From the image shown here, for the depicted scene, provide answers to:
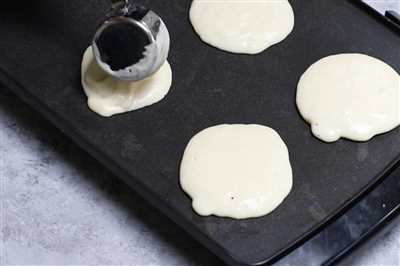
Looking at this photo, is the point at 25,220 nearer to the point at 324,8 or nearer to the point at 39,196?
the point at 39,196

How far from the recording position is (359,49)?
1.22 metres

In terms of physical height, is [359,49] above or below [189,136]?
above

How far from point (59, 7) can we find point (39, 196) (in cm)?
35

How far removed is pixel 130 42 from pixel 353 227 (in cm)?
43

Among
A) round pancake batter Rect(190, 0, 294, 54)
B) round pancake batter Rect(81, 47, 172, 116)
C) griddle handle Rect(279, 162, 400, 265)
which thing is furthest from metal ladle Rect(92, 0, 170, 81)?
griddle handle Rect(279, 162, 400, 265)

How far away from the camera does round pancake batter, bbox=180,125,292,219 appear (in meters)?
1.04

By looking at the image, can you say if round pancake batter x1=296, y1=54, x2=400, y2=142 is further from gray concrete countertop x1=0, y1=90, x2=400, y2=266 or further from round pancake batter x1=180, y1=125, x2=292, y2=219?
gray concrete countertop x1=0, y1=90, x2=400, y2=266

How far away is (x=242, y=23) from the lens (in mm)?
1247

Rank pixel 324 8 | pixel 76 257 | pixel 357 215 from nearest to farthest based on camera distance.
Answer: pixel 357 215 < pixel 76 257 < pixel 324 8

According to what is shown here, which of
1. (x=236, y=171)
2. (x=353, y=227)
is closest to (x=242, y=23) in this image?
(x=236, y=171)

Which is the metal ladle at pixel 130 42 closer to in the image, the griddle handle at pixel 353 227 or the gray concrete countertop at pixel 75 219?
the gray concrete countertop at pixel 75 219

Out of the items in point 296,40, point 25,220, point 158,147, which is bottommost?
point 25,220

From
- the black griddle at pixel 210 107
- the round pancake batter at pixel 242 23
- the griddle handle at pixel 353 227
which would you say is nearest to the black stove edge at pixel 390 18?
the black griddle at pixel 210 107

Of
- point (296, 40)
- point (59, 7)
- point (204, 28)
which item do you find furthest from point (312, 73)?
point (59, 7)
